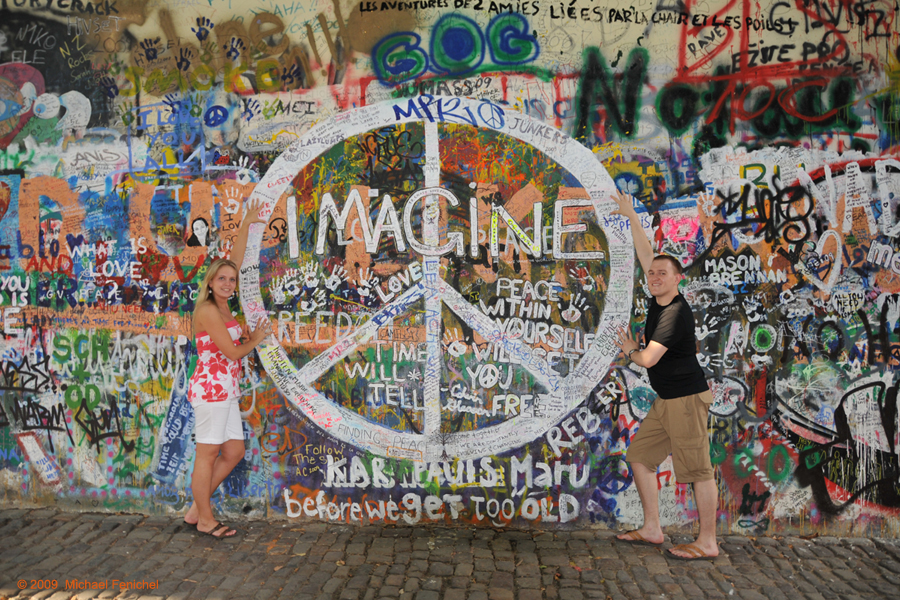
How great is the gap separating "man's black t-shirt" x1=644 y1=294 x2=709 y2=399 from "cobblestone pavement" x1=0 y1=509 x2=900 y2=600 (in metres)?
1.18

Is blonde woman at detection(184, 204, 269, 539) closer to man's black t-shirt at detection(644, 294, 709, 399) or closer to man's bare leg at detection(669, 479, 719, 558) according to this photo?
man's black t-shirt at detection(644, 294, 709, 399)

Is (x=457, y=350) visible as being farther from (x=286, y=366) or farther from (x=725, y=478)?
(x=725, y=478)

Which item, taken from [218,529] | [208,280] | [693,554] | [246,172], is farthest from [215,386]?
[693,554]

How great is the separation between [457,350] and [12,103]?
4.26 meters

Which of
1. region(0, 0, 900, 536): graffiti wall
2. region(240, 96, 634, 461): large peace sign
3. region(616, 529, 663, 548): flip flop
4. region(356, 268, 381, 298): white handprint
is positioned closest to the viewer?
region(616, 529, 663, 548): flip flop

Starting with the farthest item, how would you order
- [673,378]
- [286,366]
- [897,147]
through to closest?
1. [286,366]
2. [897,147]
3. [673,378]

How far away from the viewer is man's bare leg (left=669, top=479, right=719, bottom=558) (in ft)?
13.6

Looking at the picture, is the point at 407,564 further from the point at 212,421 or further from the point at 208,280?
the point at 208,280

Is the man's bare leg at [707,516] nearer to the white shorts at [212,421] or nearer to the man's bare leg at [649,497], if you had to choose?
the man's bare leg at [649,497]

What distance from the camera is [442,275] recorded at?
185 inches

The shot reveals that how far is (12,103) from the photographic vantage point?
5.01 meters

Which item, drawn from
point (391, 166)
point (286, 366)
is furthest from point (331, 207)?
point (286, 366)

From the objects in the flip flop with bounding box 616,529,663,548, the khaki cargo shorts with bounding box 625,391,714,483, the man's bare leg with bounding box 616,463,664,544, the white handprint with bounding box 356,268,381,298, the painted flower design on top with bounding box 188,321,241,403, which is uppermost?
the white handprint with bounding box 356,268,381,298

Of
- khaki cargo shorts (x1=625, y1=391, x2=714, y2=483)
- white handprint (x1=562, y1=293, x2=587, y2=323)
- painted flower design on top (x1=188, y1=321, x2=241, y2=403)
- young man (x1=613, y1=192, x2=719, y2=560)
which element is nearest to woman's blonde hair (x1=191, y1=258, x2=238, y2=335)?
painted flower design on top (x1=188, y1=321, x2=241, y2=403)
